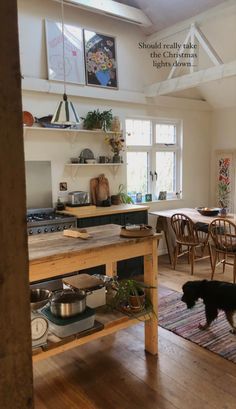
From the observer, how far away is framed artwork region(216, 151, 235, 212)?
5715 mm

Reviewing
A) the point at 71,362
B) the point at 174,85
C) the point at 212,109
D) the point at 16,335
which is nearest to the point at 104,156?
the point at 174,85

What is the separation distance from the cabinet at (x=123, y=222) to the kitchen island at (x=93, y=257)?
129 centimetres

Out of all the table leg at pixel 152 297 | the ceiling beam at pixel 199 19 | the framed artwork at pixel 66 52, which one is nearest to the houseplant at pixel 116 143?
the framed artwork at pixel 66 52

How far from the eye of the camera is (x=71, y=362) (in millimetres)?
2605

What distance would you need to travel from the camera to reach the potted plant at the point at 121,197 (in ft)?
15.7

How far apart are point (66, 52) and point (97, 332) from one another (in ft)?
11.3

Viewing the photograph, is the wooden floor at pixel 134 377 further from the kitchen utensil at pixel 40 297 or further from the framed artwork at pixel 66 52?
the framed artwork at pixel 66 52

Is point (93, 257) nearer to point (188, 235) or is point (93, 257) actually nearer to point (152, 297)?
point (152, 297)

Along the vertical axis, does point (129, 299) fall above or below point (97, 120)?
below

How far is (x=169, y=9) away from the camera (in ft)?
14.4

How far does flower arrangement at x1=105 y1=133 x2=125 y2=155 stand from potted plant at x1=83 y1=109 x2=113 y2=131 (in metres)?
0.21

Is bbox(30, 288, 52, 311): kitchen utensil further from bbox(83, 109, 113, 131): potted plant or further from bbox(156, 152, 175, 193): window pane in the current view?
bbox(156, 152, 175, 193): window pane

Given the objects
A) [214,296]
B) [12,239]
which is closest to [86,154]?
[214,296]

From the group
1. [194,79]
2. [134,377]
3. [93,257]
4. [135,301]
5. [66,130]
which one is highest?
[194,79]
